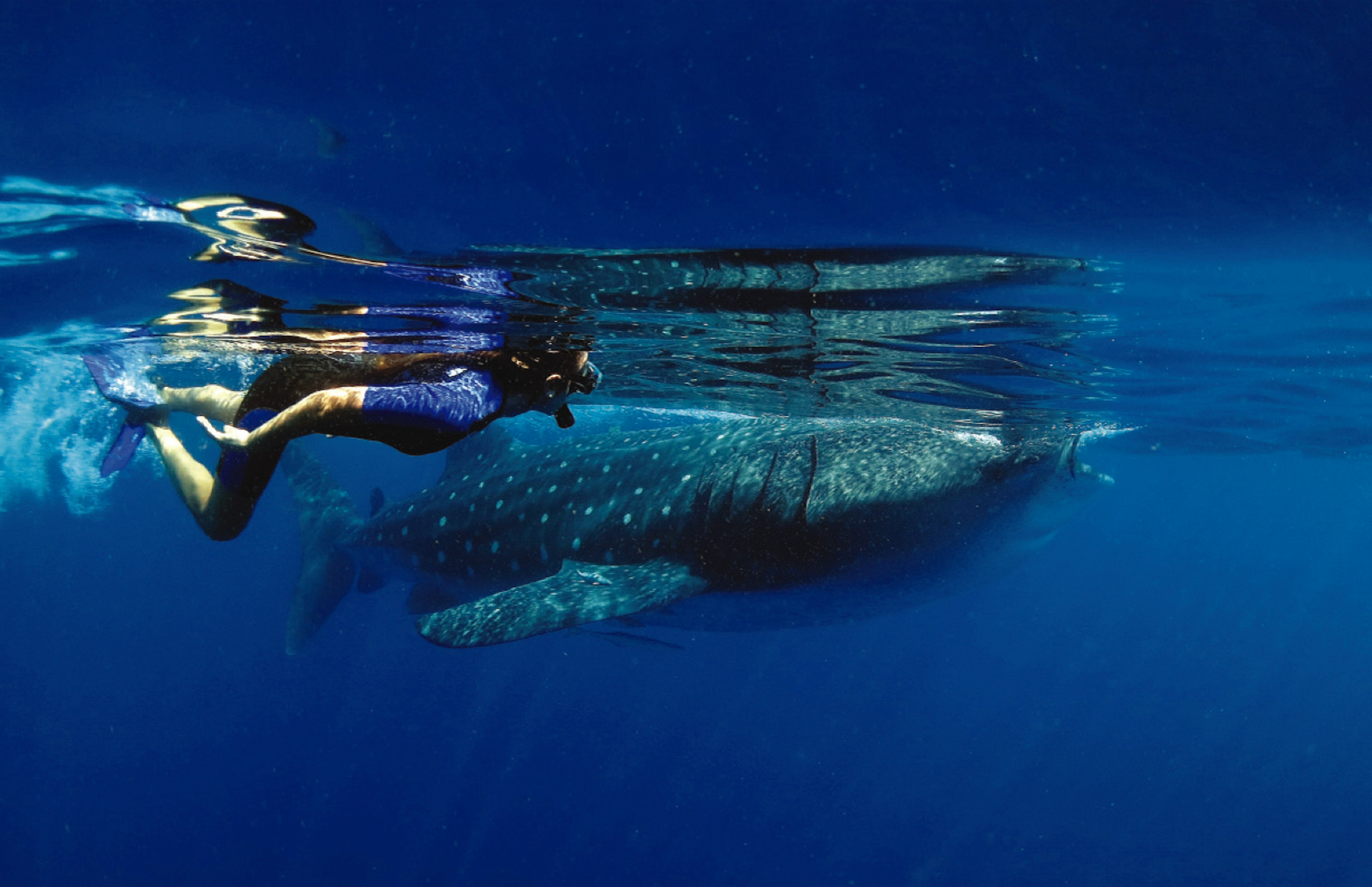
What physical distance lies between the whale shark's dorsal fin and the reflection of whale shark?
1.03 m

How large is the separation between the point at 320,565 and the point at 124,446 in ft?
19.4

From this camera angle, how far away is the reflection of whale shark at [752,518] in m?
8.00

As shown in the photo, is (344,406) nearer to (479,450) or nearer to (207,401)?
(207,401)

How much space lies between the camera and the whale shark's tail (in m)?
12.5

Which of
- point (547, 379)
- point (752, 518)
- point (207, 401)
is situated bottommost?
point (752, 518)

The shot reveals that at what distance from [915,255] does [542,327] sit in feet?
18.6

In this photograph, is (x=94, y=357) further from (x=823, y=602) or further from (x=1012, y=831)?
A: (x=1012, y=831)

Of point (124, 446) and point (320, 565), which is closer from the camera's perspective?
point (124, 446)

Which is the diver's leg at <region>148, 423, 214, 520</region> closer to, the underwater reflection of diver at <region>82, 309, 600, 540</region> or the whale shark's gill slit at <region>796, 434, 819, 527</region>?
the underwater reflection of diver at <region>82, 309, 600, 540</region>

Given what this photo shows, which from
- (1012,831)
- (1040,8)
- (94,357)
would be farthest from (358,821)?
(1040,8)

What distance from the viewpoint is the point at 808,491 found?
815 cm

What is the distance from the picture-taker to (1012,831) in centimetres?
3394

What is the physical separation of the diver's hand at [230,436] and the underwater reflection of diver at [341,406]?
0.01 metres

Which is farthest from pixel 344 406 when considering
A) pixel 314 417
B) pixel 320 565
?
pixel 320 565
